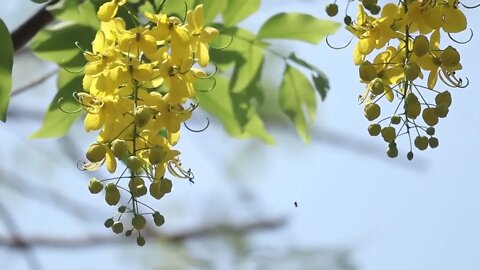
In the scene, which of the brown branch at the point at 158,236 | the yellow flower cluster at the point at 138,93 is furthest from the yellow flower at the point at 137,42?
the brown branch at the point at 158,236

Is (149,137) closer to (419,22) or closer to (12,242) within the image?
(419,22)

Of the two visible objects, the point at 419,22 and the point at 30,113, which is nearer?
the point at 419,22

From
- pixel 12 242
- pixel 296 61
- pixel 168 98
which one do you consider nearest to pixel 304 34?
pixel 296 61

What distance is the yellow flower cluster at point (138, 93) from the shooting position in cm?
94

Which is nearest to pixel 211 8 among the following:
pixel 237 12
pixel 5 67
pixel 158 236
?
pixel 237 12

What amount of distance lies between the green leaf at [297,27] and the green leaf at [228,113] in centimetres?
10

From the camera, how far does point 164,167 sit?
96cm

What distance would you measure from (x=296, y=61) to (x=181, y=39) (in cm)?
38

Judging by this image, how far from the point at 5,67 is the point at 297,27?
47 cm

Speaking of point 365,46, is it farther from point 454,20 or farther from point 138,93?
point 138,93

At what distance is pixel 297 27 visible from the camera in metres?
1.34

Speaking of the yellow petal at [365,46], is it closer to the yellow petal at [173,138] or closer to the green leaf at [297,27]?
the yellow petal at [173,138]

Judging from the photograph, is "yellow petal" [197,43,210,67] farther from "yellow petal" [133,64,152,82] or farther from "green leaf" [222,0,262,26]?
"green leaf" [222,0,262,26]

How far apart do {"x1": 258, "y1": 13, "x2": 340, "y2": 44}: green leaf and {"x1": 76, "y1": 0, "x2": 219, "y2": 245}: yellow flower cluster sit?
0.35 meters
